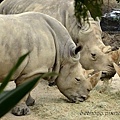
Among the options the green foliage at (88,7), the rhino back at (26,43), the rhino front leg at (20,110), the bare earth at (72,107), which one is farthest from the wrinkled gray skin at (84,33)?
the green foliage at (88,7)

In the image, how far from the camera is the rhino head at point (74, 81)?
219 inches

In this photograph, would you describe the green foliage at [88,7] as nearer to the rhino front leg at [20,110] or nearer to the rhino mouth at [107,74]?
the rhino front leg at [20,110]

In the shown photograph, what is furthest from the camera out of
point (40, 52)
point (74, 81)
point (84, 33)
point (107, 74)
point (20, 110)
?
point (84, 33)

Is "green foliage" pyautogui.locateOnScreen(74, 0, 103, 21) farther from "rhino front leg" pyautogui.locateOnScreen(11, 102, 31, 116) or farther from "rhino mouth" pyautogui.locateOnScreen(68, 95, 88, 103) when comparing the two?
"rhino mouth" pyautogui.locateOnScreen(68, 95, 88, 103)

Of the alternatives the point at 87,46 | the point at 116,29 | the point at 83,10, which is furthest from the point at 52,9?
the point at 116,29

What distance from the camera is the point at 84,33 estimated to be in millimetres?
6805

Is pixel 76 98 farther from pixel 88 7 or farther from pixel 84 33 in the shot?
pixel 88 7

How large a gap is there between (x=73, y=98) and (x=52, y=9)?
1957 mm

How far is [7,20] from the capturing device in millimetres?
5062

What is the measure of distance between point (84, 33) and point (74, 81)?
1.39 meters

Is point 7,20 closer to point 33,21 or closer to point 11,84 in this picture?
point 33,21

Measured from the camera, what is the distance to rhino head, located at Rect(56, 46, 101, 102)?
18.2 ft

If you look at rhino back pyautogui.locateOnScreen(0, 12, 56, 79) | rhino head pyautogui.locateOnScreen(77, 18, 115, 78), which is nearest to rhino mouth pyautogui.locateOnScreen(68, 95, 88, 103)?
rhino back pyautogui.locateOnScreen(0, 12, 56, 79)

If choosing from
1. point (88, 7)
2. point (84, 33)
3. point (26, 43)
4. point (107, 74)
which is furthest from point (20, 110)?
point (88, 7)
